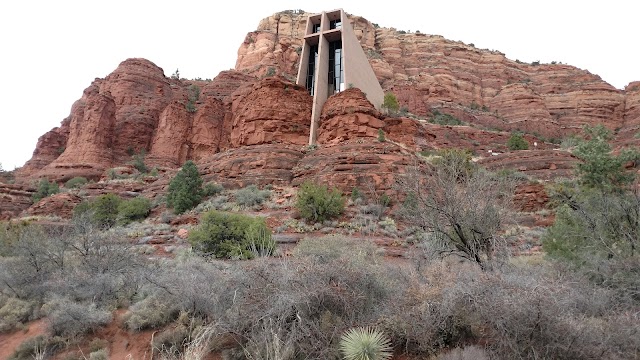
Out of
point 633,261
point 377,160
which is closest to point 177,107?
point 377,160

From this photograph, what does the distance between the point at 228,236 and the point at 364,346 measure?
1130 centimetres

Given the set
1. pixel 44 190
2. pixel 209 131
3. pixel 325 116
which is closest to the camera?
pixel 325 116

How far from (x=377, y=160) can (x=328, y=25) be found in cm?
1711

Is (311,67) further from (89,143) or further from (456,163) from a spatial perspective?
(456,163)

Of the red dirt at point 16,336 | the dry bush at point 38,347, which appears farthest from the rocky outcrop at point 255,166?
the dry bush at point 38,347

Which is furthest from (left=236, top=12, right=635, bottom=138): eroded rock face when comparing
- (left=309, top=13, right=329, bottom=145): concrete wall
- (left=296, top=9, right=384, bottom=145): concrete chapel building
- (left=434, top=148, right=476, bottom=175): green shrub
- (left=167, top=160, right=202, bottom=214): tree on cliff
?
(left=167, top=160, right=202, bottom=214): tree on cliff

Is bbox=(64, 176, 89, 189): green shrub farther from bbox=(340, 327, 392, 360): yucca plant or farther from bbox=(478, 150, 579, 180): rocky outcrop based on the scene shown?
bbox=(340, 327, 392, 360): yucca plant

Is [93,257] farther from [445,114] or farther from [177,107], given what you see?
[445,114]

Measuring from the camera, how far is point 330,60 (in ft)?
114

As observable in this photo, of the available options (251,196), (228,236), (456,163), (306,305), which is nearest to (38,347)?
(306,305)

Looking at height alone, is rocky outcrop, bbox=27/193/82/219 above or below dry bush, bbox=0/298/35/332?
above

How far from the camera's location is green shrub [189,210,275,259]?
47.5 ft

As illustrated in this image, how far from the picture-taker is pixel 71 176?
35.8 metres

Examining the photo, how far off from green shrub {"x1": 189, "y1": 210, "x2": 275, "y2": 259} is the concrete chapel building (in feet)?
53.4
